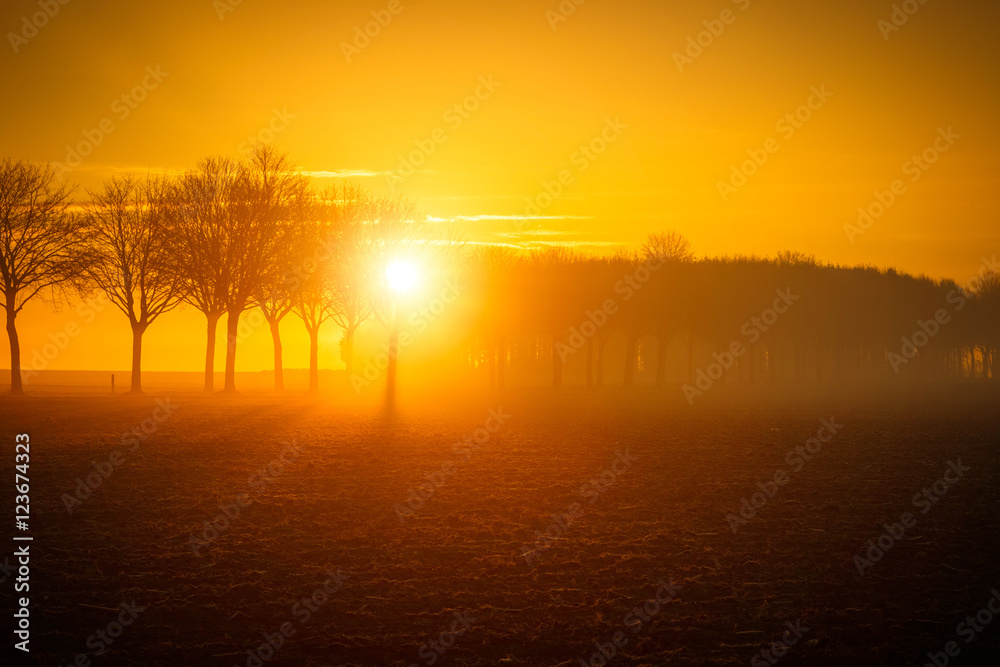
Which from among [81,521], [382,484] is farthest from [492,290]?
[81,521]

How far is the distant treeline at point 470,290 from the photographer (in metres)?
54.1

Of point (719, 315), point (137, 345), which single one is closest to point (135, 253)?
point (137, 345)

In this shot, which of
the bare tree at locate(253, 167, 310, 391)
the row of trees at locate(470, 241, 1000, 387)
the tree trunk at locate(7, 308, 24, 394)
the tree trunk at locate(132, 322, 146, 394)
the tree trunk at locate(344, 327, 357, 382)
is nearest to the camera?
the tree trunk at locate(7, 308, 24, 394)

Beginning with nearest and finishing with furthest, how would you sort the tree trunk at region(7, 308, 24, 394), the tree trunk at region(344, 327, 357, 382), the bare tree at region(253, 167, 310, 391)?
the tree trunk at region(7, 308, 24, 394) < the bare tree at region(253, 167, 310, 391) < the tree trunk at region(344, 327, 357, 382)

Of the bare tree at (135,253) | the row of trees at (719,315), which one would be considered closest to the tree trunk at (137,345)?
the bare tree at (135,253)

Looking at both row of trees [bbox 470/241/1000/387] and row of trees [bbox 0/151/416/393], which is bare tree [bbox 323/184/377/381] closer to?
row of trees [bbox 0/151/416/393]

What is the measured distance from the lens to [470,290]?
82062mm

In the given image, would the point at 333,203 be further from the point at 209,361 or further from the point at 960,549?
the point at 960,549

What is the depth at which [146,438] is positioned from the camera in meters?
30.9

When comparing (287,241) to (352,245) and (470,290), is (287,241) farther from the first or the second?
(470,290)

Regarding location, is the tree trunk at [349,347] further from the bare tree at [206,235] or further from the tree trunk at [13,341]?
the tree trunk at [13,341]

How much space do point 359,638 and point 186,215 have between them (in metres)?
48.8

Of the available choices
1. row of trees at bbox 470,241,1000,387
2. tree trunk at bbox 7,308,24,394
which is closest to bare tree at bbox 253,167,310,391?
tree trunk at bbox 7,308,24,394

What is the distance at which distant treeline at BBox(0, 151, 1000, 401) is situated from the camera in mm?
54125
